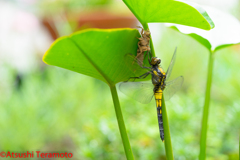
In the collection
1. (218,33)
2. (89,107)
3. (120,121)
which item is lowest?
(120,121)

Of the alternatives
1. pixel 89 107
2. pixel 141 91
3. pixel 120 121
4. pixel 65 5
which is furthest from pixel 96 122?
pixel 65 5

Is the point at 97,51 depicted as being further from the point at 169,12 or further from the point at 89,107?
the point at 89,107

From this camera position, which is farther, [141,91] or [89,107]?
[89,107]

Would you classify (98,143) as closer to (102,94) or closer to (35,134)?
(35,134)

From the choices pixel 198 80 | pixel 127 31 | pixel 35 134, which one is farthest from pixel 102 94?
pixel 127 31

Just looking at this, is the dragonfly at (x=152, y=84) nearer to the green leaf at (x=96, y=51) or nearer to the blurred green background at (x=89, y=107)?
the green leaf at (x=96, y=51)

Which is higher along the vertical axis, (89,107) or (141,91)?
(89,107)
